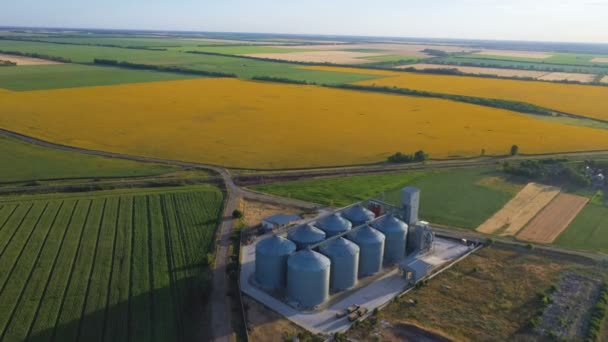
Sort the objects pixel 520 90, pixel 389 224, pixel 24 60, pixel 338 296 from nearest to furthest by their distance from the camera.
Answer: pixel 338 296
pixel 389 224
pixel 520 90
pixel 24 60

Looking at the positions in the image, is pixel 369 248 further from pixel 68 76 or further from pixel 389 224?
pixel 68 76

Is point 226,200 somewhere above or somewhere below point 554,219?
below

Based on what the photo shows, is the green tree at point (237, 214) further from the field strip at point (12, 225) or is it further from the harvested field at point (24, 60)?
the harvested field at point (24, 60)

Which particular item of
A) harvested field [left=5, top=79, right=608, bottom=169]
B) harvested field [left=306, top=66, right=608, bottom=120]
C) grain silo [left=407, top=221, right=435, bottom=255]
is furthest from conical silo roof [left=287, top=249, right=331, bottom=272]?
harvested field [left=306, top=66, right=608, bottom=120]

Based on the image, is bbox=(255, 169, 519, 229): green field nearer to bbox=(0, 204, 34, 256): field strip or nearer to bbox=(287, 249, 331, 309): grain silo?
bbox=(287, 249, 331, 309): grain silo

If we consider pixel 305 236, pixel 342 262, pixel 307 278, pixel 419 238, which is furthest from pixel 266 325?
pixel 419 238

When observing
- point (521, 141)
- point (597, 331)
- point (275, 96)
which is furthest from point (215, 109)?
point (597, 331)
